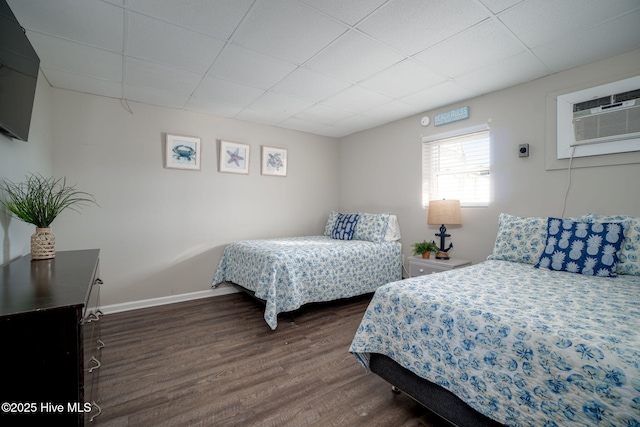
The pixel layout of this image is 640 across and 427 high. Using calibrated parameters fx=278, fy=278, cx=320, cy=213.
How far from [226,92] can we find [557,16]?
9.50ft

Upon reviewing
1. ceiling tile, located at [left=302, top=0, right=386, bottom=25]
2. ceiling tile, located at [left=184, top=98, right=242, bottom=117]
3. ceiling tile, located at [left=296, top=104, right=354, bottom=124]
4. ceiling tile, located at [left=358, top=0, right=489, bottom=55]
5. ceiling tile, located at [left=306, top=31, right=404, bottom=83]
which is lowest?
ceiling tile, located at [left=358, top=0, right=489, bottom=55]

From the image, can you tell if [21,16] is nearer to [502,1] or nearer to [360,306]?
[502,1]

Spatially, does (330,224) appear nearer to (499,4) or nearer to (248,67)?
(248,67)

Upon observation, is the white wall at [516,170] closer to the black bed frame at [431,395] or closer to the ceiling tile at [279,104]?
the ceiling tile at [279,104]

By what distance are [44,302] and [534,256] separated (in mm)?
3014

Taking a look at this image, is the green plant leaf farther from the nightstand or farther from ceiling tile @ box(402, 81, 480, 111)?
ceiling tile @ box(402, 81, 480, 111)

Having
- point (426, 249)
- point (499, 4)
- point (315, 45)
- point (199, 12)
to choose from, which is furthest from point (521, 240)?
point (199, 12)

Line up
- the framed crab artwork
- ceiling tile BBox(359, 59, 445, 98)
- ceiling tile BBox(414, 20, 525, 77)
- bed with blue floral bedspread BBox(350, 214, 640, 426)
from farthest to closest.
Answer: the framed crab artwork → ceiling tile BBox(359, 59, 445, 98) → ceiling tile BBox(414, 20, 525, 77) → bed with blue floral bedspread BBox(350, 214, 640, 426)

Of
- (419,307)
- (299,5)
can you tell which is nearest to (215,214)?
(299,5)

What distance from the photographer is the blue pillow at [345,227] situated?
4.12 meters

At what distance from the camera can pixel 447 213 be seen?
3.19m

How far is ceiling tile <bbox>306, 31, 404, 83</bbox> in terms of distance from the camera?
2.17 m

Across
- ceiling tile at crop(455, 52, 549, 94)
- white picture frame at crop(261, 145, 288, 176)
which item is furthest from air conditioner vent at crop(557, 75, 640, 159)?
white picture frame at crop(261, 145, 288, 176)

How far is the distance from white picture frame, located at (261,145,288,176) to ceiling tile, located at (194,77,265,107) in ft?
3.18
